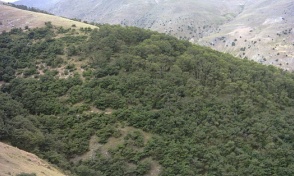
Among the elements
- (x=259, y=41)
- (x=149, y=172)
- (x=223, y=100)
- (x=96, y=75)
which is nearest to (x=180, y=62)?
(x=223, y=100)

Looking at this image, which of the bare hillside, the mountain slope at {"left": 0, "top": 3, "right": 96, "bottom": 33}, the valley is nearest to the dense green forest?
the valley

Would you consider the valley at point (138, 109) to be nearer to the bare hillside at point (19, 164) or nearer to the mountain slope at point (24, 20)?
the bare hillside at point (19, 164)

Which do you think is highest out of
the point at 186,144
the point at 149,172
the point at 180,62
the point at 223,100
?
the point at 180,62

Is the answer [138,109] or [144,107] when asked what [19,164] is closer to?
[138,109]

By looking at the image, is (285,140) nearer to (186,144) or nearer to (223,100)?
(223,100)

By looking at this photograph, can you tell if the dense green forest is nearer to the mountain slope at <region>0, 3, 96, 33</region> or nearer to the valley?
the valley
